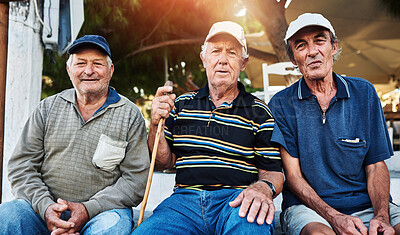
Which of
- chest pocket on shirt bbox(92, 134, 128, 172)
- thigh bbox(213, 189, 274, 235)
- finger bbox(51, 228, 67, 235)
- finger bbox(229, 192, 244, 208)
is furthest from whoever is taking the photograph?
chest pocket on shirt bbox(92, 134, 128, 172)

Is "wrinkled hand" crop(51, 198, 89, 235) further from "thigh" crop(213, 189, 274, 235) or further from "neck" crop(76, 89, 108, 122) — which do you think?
"thigh" crop(213, 189, 274, 235)

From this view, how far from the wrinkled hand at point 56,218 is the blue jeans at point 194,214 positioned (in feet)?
1.30

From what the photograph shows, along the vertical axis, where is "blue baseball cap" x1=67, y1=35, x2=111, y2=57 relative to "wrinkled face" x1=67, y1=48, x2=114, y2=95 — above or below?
above

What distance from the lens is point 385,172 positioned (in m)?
1.94

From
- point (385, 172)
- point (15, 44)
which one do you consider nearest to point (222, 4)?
point (15, 44)

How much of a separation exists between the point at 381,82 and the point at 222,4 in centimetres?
491

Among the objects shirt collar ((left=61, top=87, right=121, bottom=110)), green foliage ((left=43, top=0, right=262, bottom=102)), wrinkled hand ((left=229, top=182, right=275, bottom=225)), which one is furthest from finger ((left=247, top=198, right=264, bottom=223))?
green foliage ((left=43, top=0, right=262, bottom=102))

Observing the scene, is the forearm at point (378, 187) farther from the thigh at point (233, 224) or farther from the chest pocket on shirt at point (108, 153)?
the chest pocket on shirt at point (108, 153)

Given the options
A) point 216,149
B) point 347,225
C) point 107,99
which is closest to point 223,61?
point 216,149

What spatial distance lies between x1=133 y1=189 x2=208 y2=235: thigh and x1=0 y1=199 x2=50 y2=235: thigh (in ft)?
2.12

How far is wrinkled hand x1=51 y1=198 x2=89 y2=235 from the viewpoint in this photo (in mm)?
1806

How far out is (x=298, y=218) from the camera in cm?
184

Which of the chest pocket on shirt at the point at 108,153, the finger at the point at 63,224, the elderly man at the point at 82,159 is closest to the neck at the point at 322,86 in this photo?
the elderly man at the point at 82,159

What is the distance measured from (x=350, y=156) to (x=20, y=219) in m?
1.97
